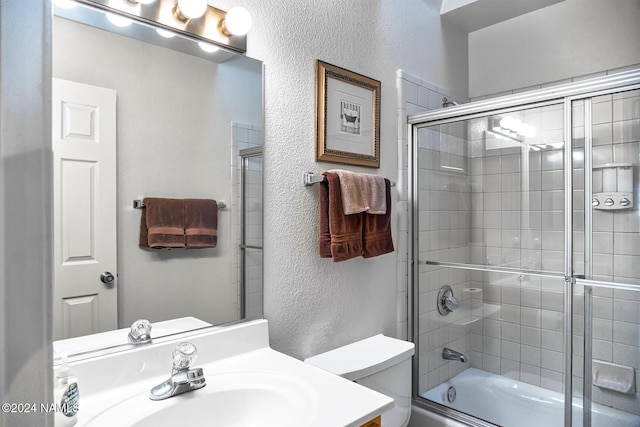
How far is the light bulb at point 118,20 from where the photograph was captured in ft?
3.66

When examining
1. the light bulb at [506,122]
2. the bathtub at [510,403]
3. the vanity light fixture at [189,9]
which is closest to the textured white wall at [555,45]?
the light bulb at [506,122]

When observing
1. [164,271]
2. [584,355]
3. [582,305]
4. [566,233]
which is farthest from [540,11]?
[164,271]

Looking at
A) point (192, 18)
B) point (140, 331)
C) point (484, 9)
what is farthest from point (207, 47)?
point (484, 9)

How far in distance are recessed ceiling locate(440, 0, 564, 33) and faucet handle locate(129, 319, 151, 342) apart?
7.34 feet

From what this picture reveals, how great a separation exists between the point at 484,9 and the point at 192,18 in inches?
71.4

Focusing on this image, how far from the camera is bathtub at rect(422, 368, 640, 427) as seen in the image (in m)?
1.61

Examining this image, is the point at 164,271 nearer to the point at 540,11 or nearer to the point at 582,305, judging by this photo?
the point at 582,305

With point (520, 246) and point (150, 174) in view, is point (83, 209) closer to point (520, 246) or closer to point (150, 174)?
point (150, 174)

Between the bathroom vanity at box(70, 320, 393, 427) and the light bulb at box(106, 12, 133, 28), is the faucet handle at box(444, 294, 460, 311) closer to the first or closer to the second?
the bathroom vanity at box(70, 320, 393, 427)

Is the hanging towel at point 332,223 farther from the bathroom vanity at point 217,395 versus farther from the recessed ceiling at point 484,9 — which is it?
the recessed ceiling at point 484,9

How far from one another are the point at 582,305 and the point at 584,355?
0.65 feet

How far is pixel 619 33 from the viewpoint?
7.06 ft

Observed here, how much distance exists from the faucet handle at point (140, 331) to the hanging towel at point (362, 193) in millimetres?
796

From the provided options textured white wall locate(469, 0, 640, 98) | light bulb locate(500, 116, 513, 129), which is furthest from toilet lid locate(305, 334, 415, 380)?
textured white wall locate(469, 0, 640, 98)
